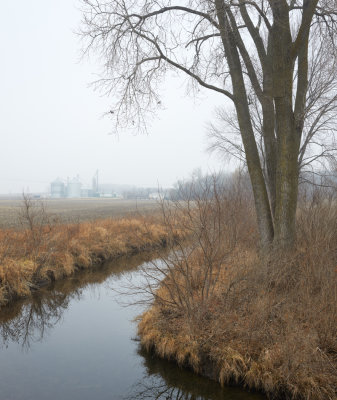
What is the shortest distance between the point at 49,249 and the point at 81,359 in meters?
5.52

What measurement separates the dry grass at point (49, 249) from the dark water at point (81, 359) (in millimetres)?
710

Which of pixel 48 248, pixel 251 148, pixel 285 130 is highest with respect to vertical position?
pixel 285 130

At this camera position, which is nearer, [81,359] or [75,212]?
[81,359]

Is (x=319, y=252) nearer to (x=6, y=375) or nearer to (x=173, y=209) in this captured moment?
(x=173, y=209)

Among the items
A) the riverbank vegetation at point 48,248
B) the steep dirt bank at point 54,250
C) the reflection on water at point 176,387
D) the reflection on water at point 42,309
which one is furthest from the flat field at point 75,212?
the reflection on water at point 176,387

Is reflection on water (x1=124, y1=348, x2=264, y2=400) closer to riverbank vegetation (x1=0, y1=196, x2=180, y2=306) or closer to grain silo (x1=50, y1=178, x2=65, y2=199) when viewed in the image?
riverbank vegetation (x1=0, y1=196, x2=180, y2=306)

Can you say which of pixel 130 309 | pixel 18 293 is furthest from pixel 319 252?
pixel 18 293

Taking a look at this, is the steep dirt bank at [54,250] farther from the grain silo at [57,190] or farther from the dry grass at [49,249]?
the grain silo at [57,190]

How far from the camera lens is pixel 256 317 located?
5.31 m

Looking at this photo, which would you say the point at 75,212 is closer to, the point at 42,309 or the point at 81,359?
the point at 42,309

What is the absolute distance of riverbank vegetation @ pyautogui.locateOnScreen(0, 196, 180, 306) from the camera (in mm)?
9094

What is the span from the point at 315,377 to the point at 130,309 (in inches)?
200

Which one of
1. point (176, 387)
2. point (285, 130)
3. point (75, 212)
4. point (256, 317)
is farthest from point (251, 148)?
point (75, 212)

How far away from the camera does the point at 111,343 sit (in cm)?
677
